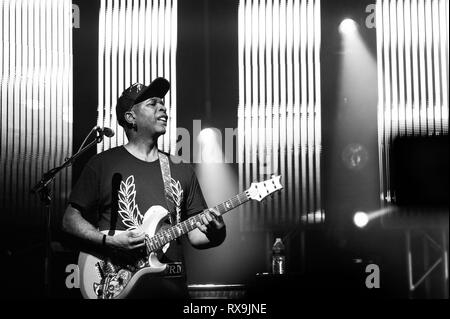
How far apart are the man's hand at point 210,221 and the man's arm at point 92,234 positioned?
0.42 metres

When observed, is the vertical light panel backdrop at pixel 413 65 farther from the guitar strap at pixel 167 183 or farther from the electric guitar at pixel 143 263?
the guitar strap at pixel 167 183

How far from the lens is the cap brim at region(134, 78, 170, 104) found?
491cm

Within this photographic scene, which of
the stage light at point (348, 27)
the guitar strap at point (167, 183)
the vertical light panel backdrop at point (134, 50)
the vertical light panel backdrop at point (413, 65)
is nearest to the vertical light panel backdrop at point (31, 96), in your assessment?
Result: the vertical light panel backdrop at point (134, 50)

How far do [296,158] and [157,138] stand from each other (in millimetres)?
1238

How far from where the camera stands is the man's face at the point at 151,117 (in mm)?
4859

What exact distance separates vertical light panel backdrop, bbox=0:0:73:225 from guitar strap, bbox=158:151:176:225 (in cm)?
92


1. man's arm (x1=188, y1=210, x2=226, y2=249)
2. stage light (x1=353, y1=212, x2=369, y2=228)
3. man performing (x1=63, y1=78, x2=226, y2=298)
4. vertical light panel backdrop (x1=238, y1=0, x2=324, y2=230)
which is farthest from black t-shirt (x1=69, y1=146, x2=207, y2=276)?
stage light (x1=353, y1=212, x2=369, y2=228)

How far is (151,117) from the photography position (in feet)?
16.0

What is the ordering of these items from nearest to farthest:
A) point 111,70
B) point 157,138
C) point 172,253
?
1. point 172,253
2. point 157,138
3. point 111,70

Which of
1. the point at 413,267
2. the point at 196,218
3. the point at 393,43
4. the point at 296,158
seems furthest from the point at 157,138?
the point at 413,267

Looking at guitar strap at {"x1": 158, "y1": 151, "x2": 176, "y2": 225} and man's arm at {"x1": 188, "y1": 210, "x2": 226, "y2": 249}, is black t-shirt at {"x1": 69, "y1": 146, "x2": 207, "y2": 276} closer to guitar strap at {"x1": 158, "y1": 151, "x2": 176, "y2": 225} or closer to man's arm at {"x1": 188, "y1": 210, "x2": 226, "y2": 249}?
guitar strap at {"x1": 158, "y1": 151, "x2": 176, "y2": 225}

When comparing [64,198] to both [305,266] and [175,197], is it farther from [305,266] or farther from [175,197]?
[305,266]

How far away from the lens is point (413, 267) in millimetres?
5676

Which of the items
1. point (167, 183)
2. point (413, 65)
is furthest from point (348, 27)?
point (167, 183)
